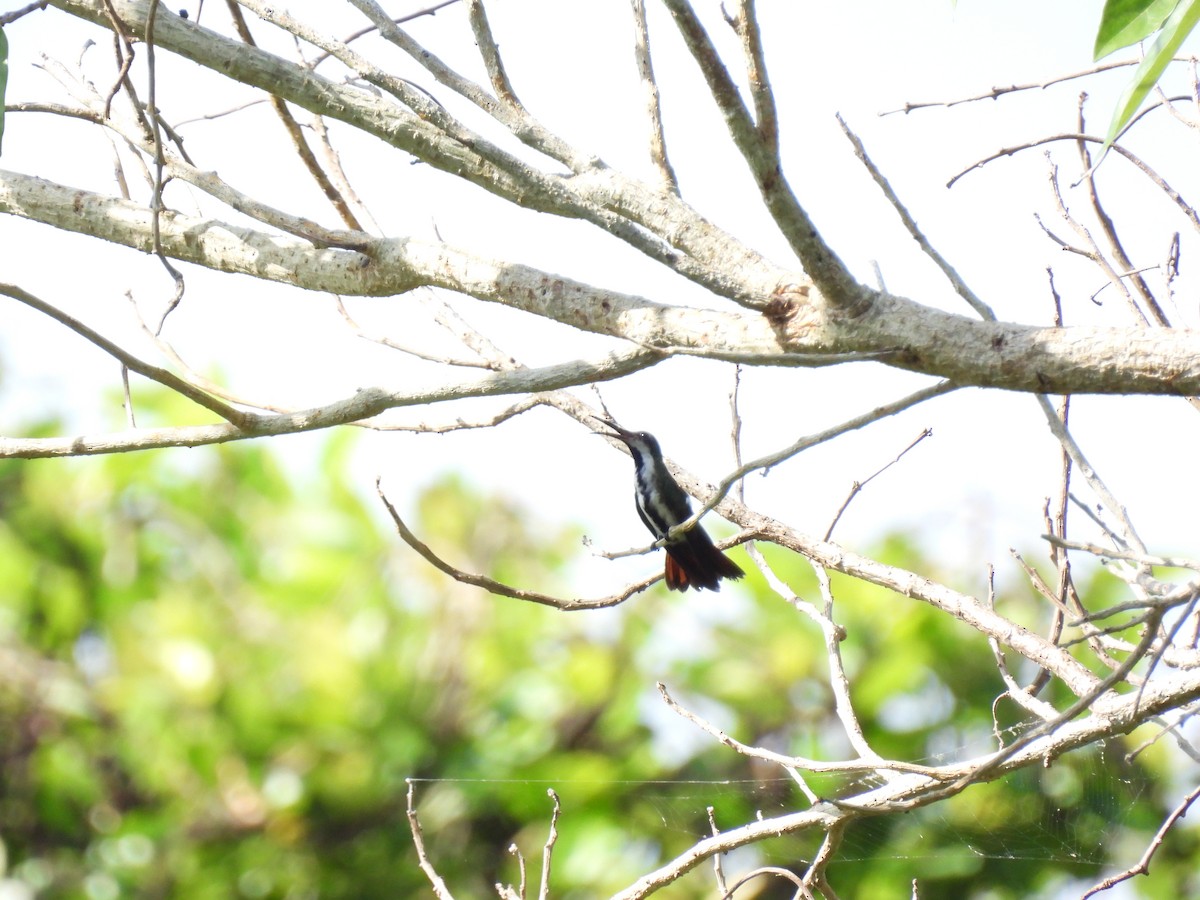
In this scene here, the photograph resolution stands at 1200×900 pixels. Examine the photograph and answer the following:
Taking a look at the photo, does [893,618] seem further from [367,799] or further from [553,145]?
[553,145]

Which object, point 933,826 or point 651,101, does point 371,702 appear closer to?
point 933,826

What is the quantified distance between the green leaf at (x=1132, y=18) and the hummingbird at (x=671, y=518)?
1986 mm

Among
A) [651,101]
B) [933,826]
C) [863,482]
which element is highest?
[651,101]

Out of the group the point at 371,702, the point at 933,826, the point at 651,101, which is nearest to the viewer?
the point at 651,101

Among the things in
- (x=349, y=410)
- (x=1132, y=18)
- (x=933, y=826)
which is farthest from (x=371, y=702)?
(x=1132, y=18)

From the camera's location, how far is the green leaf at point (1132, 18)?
1327 mm

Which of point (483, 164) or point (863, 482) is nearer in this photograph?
point (483, 164)

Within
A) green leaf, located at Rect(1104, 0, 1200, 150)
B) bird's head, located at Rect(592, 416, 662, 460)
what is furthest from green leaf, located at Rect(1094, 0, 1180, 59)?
bird's head, located at Rect(592, 416, 662, 460)

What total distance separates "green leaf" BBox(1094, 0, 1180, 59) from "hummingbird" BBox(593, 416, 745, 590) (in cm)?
199

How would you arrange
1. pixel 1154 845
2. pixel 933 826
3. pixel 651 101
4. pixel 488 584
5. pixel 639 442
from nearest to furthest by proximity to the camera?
pixel 651 101
pixel 1154 845
pixel 488 584
pixel 639 442
pixel 933 826

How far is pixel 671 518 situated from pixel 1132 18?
2.25 m

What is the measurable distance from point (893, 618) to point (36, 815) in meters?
5.48

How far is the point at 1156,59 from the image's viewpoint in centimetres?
104

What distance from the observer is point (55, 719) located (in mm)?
7105
